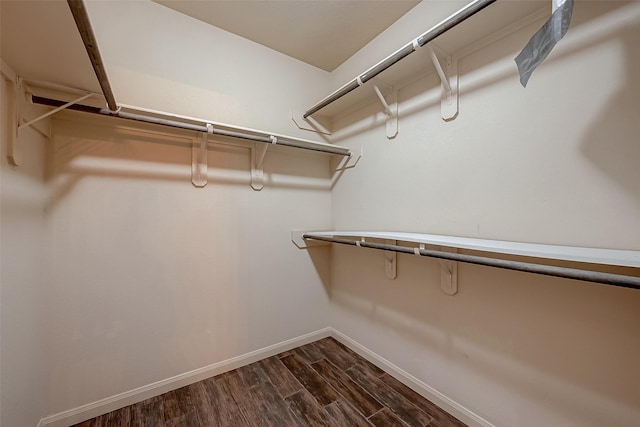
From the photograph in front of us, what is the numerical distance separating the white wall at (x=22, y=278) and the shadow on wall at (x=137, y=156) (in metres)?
0.10

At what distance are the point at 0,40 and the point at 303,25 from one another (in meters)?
1.64

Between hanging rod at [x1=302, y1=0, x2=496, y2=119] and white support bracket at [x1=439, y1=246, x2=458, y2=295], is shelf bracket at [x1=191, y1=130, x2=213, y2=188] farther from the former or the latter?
white support bracket at [x1=439, y1=246, x2=458, y2=295]

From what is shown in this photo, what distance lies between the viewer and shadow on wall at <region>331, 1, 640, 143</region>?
0.97 meters

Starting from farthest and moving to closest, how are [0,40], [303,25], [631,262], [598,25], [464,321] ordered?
[303,25], [464,321], [598,25], [0,40], [631,262]

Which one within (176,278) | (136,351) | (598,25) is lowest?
(136,351)

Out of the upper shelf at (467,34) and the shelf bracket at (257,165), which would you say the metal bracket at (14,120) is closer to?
the shelf bracket at (257,165)

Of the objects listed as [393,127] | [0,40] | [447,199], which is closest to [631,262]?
[447,199]

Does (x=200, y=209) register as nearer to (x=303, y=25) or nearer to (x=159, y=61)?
(x=159, y=61)

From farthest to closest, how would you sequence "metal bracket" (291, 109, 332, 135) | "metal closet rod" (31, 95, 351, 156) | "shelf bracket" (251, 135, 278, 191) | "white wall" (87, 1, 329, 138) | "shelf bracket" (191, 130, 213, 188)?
"metal bracket" (291, 109, 332, 135)
"shelf bracket" (251, 135, 278, 191)
"shelf bracket" (191, 130, 213, 188)
"white wall" (87, 1, 329, 138)
"metal closet rod" (31, 95, 351, 156)

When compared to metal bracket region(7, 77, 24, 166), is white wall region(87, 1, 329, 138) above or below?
above

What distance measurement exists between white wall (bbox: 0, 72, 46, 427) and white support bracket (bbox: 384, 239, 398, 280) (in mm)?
2037

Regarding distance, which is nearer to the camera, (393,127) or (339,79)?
(393,127)

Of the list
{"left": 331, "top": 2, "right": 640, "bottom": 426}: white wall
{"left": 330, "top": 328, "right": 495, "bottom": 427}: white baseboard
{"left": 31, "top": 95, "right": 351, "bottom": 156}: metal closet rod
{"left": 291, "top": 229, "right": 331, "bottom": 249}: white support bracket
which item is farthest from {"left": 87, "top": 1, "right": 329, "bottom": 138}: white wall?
{"left": 330, "top": 328, "right": 495, "bottom": 427}: white baseboard

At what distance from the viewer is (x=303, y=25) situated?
6.14 feet
